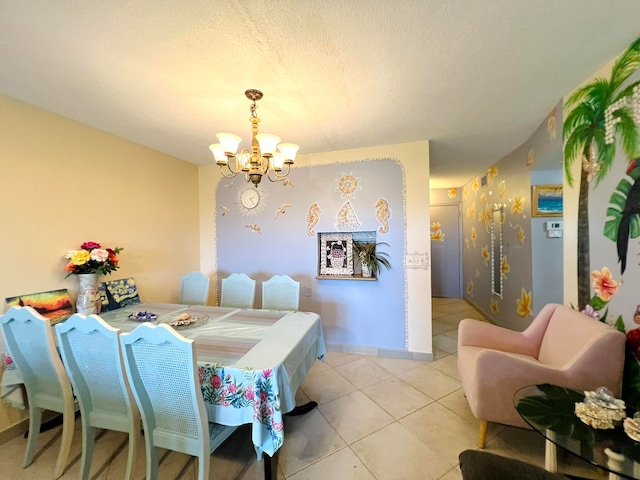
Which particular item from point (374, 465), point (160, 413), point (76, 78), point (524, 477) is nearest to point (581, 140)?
point (524, 477)

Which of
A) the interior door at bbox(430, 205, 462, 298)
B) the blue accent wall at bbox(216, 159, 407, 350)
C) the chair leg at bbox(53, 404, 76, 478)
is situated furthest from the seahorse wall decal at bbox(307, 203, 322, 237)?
the interior door at bbox(430, 205, 462, 298)

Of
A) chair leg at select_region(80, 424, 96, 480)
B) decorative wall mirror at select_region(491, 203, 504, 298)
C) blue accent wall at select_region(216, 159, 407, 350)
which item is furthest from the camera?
decorative wall mirror at select_region(491, 203, 504, 298)

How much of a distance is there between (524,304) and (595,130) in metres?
2.03

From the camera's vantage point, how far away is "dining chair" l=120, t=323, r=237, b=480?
3.66 feet

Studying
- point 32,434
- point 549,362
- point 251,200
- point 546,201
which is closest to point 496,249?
point 546,201

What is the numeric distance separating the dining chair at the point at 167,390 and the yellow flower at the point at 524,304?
3.31 metres

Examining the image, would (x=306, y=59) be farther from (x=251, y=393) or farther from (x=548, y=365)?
(x=548, y=365)

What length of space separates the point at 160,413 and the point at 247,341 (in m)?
0.52

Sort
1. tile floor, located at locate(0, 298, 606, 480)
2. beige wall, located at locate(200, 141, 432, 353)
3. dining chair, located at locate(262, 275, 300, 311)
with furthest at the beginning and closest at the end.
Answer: beige wall, located at locate(200, 141, 432, 353) → dining chair, located at locate(262, 275, 300, 311) → tile floor, located at locate(0, 298, 606, 480)

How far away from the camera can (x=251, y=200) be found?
11.1 feet

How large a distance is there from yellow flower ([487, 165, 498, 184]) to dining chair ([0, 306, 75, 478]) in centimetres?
503

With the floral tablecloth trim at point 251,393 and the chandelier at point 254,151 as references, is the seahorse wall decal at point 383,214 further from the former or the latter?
the floral tablecloth trim at point 251,393

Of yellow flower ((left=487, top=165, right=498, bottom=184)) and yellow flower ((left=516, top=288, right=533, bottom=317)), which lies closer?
yellow flower ((left=516, top=288, right=533, bottom=317))

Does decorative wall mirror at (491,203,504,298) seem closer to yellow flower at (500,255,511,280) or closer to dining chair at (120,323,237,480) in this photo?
yellow flower at (500,255,511,280)
